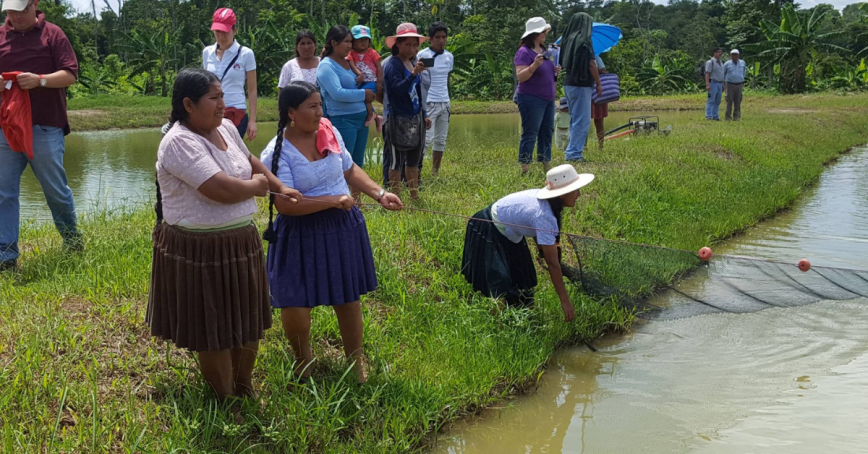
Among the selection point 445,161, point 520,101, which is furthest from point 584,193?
point 445,161

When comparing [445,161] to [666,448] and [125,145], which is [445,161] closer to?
[666,448]

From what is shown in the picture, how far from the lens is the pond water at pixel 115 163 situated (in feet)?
27.6

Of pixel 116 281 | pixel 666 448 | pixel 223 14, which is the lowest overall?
pixel 666 448

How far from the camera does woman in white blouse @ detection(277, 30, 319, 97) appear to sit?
667 centimetres

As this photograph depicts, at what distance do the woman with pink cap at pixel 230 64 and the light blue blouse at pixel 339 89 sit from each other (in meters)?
0.63

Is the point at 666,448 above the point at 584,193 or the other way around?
the other way around

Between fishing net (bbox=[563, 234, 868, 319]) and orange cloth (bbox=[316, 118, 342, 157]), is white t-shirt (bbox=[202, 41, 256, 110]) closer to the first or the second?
orange cloth (bbox=[316, 118, 342, 157])

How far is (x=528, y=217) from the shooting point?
14.5 ft

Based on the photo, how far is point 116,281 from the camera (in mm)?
4316

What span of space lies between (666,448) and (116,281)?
3222 mm

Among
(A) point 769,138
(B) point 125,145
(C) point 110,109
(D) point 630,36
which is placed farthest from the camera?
(D) point 630,36

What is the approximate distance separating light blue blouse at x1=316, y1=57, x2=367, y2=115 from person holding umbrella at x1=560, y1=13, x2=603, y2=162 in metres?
3.51

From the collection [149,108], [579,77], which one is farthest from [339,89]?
[149,108]

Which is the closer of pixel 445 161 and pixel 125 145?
pixel 445 161
